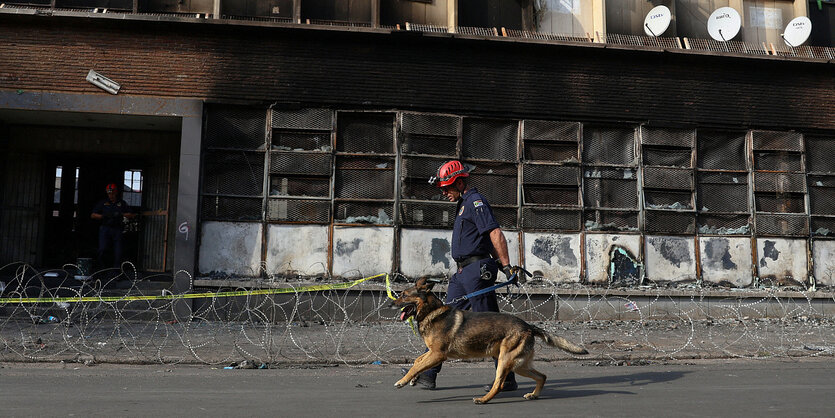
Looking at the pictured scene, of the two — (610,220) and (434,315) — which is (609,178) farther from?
(434,315)

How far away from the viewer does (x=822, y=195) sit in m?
14.4

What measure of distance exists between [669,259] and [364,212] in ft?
21.8

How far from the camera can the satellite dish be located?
13945 mm

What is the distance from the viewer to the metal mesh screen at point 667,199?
45.6ft

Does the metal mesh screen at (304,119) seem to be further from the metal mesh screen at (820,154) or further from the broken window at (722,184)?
the metal mesh screen at (820,154)

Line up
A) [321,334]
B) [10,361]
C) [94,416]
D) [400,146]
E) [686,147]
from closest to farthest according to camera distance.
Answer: [94,416], [10,361], [321,334], [400,146], [686,147]

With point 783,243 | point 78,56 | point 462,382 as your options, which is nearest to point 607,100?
point 783,243

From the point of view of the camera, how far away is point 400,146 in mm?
13234

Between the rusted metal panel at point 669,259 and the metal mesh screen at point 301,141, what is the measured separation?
721 cm

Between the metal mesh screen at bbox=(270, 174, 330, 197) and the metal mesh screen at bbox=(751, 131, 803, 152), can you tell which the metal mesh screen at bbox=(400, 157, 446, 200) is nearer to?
the metal mesh screen at bbox=(270, 174, 330, 197)

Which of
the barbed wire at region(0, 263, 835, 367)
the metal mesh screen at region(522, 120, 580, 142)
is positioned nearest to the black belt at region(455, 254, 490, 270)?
the barbed wire at region(0, 263, 835, 367)

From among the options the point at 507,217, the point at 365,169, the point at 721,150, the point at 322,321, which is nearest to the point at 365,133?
the point at 365,169

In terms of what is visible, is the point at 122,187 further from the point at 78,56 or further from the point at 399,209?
the point at 399,209

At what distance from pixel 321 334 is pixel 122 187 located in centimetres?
779
